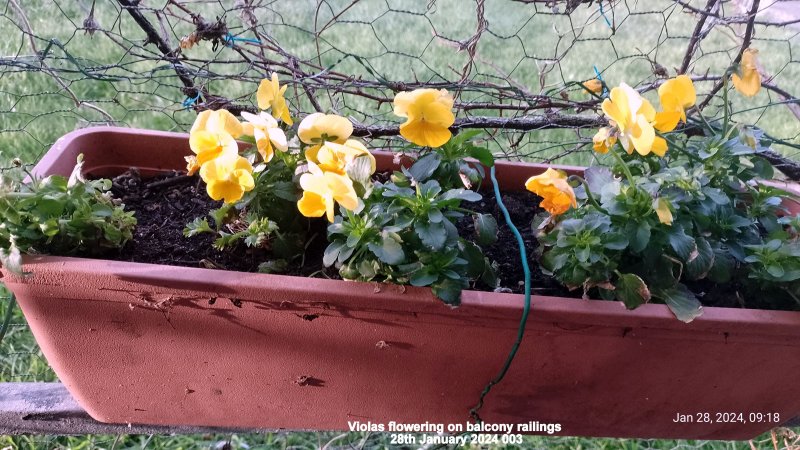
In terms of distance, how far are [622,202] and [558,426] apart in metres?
0.32

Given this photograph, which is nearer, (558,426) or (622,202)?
(622,202)

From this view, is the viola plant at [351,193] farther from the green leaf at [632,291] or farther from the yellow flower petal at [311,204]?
the green leaf at [632,291]

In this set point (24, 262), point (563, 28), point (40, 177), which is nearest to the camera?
point (24, 262)

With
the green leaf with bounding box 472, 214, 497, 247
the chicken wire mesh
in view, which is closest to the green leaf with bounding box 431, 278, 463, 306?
the green leaf with bounding box 472, 214, 497, 247

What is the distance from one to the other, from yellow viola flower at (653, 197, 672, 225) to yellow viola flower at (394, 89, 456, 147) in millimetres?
238

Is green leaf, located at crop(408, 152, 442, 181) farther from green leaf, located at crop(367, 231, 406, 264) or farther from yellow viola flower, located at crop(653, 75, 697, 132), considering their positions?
yellow viola flower, located at crop(653, 75, 697, 132)

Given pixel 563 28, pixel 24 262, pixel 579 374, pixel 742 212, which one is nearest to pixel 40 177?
pixel 24 262

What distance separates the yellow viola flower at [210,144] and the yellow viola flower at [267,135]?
3 centimetres

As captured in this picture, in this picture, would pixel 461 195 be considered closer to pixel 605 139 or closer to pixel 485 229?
pixel 485 229

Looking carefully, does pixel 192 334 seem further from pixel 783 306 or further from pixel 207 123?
pixel 783 306

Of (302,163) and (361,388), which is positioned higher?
(302,163)

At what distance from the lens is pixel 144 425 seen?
2.68 ft

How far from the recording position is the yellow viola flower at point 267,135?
673mm

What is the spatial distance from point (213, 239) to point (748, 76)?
2.39 feet
